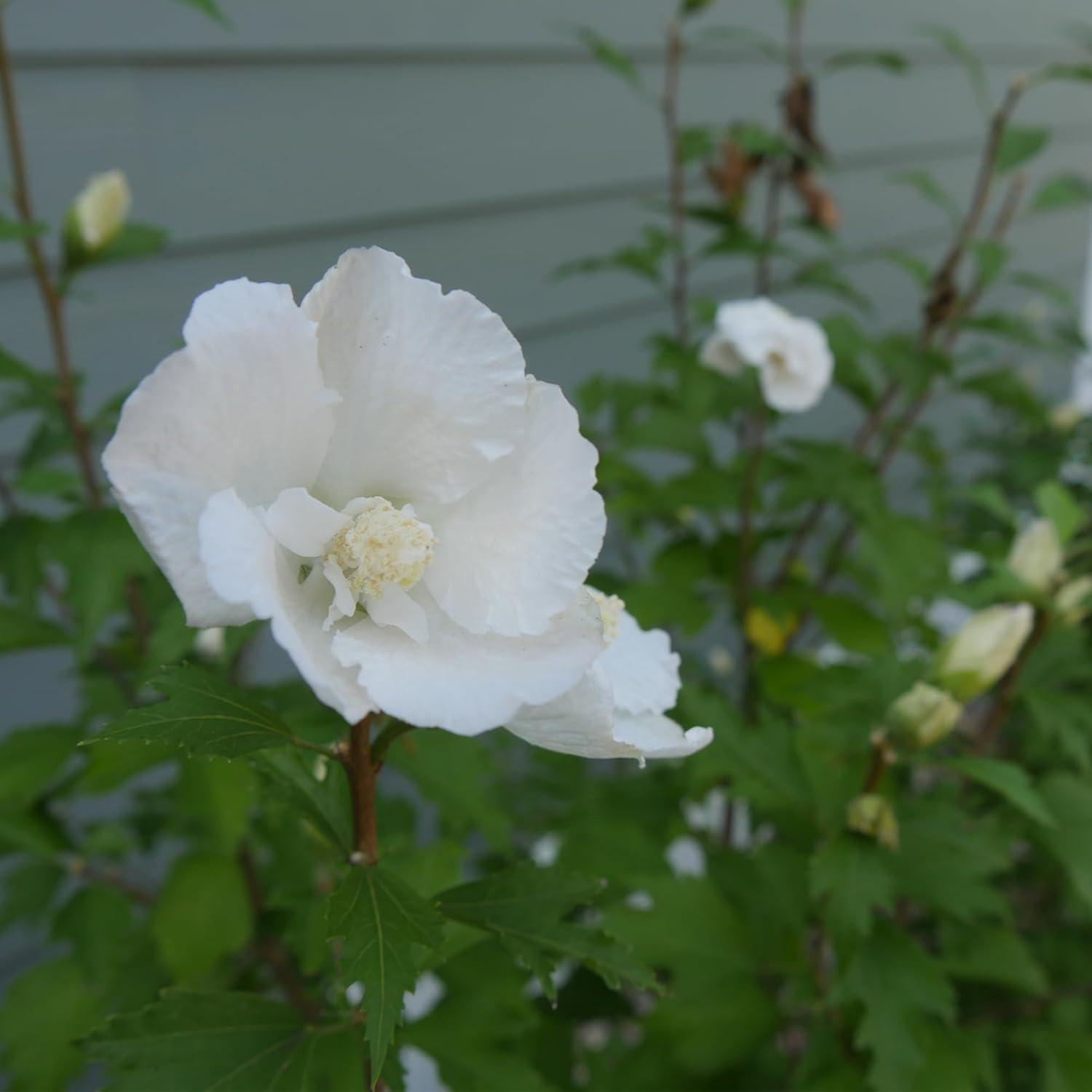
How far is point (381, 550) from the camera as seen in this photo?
486 mm

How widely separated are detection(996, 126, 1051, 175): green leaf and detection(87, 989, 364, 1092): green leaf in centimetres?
142

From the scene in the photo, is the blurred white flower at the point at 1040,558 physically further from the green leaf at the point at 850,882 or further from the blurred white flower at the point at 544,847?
the blurred white flower at the point at 544,847

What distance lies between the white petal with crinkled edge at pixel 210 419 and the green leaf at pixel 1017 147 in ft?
4.35

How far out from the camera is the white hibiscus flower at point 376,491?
1.37 ft

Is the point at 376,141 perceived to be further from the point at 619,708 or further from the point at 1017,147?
the point at 619,708

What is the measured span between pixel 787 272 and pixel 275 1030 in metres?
2.74

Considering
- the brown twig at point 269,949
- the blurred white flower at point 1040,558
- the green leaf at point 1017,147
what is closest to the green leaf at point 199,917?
the brown twig at point 269,949

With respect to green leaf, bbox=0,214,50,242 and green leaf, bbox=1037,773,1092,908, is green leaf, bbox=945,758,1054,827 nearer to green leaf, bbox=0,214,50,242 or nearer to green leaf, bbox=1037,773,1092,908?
green leaf, bbox=1037,773,1092,908

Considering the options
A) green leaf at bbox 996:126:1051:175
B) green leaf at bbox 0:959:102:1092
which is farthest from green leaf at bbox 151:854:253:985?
green leaf at bbox 996:126:1051:175

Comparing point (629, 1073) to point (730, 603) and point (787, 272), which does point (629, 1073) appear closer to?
point (730, 603)


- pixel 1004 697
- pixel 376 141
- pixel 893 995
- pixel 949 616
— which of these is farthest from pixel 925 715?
pixel 949 616

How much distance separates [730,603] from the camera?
59.8 inches

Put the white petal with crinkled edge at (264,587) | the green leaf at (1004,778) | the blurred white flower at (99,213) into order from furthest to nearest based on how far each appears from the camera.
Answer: the blurred white flower at (99,213)
the green leaf at (1004,778)
the white petal with crinkled edge at (264,587)

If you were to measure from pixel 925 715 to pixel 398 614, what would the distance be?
53 centimetres
